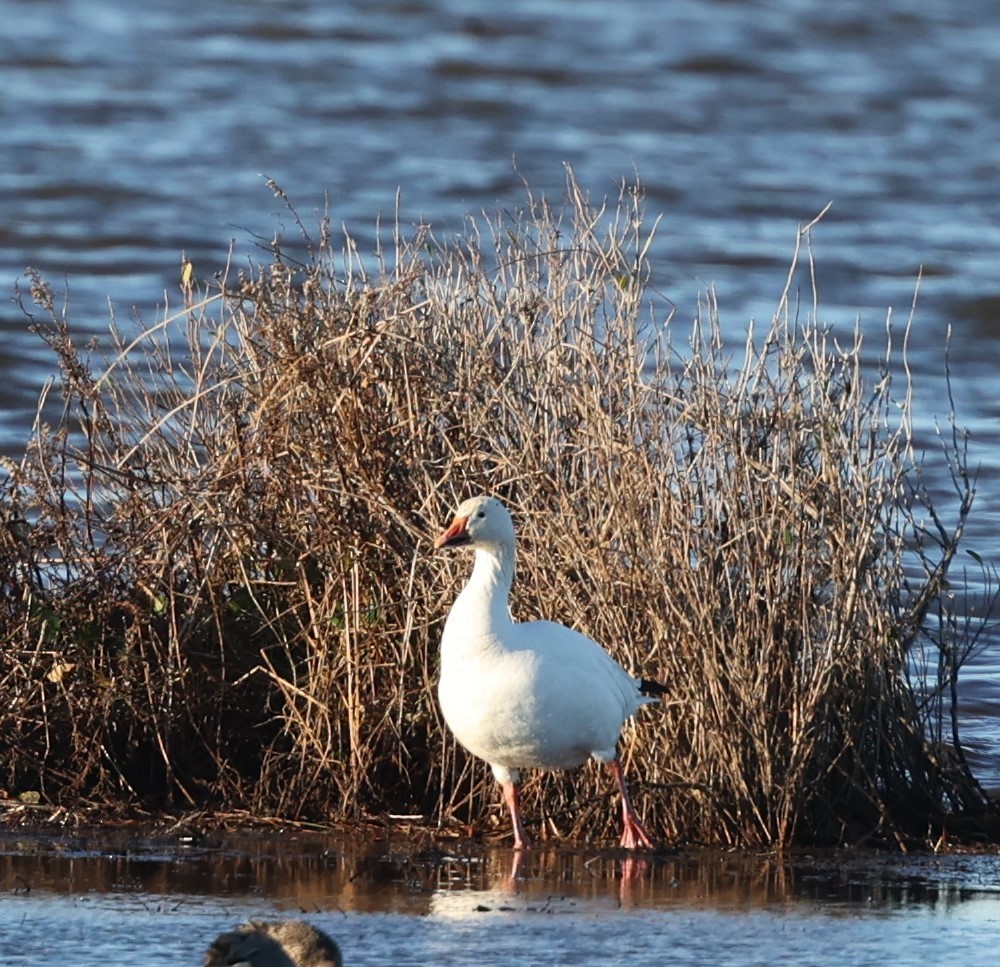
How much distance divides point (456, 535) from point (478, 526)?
0.23 feet

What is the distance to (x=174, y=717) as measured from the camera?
741 centimetres

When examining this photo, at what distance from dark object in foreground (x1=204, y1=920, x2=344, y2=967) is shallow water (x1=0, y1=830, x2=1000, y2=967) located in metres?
0.60

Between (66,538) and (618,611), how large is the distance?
1805 mm

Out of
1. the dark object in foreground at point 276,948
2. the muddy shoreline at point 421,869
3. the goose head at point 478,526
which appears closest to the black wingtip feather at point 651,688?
the muddy shoreline at point 421,869

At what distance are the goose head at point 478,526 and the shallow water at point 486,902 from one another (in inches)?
36.7

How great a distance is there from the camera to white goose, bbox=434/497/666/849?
6598 mm

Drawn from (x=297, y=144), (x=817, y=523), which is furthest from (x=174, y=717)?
(x=297, y=144)

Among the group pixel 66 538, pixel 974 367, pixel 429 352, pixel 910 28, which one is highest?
pixel 910 28

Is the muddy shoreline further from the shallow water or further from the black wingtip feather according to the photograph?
the black wingtip feather

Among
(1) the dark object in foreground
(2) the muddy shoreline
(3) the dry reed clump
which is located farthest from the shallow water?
(1) the dark object in foreground

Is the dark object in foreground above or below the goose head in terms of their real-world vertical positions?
below

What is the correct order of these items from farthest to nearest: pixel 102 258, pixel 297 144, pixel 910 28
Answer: pixel 910 28 → pixel 297 144 → pixel 102 258

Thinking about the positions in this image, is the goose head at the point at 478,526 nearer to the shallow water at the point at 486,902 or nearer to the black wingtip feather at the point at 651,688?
the black wingtip feather at the point at 651,688

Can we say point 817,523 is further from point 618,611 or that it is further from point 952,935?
point 952,935
